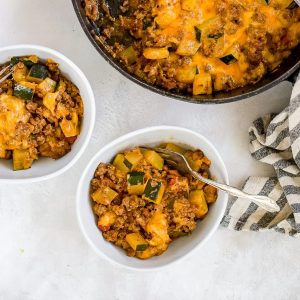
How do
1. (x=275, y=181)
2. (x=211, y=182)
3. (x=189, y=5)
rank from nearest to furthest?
(x=189, y=5), (x=211, y=182), (x=275, y=181)

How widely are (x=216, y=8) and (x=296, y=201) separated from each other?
2.61ft

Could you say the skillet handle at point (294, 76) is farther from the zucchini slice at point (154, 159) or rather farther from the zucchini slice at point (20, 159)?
Answer: the zucchini slice at point (20, 159)

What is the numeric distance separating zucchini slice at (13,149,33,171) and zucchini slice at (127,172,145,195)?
37cm

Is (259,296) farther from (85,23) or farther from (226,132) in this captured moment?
(85,23)

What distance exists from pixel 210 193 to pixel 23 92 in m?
0.77

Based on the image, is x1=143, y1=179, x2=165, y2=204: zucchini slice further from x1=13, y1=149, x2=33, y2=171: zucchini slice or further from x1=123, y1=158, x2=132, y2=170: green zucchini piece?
x1=13, y1=149, x2=33, y2=171: zucchini slice

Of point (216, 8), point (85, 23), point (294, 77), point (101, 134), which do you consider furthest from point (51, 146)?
point (294, 77)

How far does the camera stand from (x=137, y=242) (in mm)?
2086

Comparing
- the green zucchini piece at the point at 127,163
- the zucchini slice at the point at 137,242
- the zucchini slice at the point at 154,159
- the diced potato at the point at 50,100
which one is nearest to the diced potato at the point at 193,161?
the zucchini slice at the point at 154,159

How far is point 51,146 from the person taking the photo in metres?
2.09

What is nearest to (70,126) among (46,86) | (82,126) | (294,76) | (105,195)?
(82,126)

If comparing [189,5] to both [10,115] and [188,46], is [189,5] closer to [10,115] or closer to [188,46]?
[188,46]

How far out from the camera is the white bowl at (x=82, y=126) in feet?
6.68

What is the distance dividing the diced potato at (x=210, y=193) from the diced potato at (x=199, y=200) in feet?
0.07
